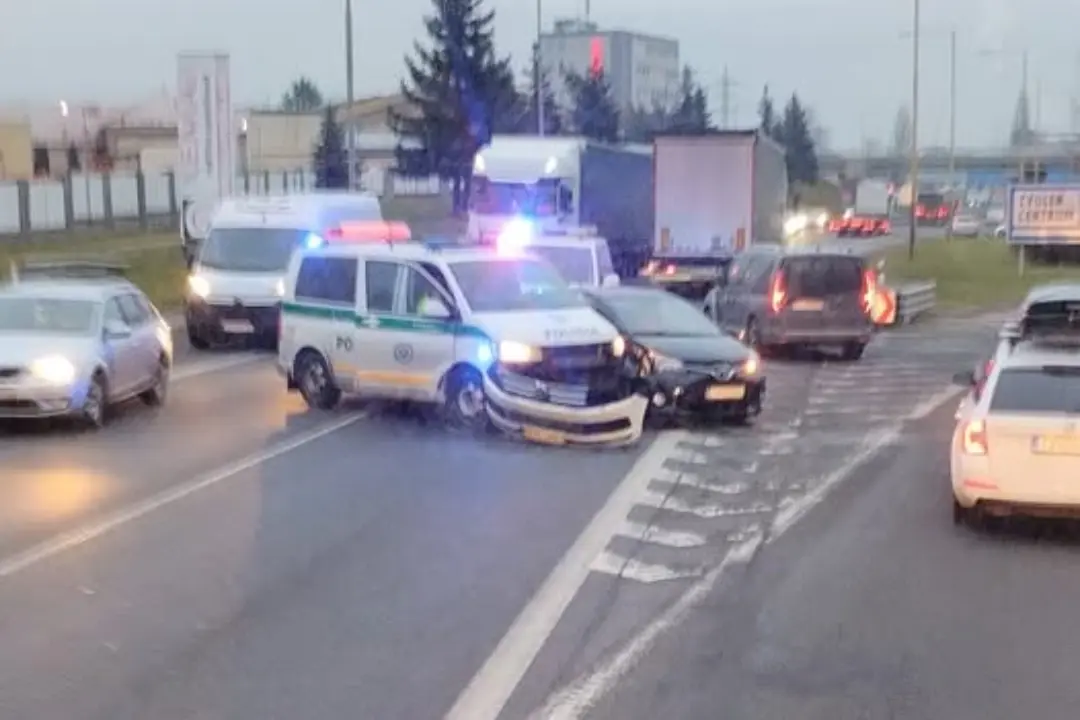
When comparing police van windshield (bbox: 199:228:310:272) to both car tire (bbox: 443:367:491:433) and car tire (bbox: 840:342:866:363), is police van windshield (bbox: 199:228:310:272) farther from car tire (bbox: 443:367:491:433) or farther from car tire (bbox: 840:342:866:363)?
car tire (bbox: 443:367:491:433)

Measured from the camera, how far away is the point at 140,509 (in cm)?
1409

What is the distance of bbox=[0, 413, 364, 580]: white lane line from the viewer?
1200 centimetres

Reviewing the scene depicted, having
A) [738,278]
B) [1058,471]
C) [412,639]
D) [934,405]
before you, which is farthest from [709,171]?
[412,639]

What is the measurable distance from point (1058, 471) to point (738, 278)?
1751 cm

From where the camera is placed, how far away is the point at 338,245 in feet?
72.2

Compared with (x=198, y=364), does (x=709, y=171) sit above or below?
above

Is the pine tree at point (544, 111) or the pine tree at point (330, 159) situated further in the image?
the pine tree at point (544, 111)

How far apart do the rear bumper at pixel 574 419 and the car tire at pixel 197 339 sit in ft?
40.1

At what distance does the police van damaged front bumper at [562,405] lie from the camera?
59.4 feet

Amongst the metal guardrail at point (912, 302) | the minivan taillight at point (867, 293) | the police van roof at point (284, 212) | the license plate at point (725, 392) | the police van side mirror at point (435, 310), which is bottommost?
the metal guardrail at point (912, 302)

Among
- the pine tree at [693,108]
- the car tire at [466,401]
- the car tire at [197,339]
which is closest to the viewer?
the car tire at [466,401]

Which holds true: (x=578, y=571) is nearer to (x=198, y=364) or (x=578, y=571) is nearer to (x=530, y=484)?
(x=530, y=484)

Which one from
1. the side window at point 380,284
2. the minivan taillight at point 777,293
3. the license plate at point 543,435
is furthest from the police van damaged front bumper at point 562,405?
the minivan taillight at point 777,293

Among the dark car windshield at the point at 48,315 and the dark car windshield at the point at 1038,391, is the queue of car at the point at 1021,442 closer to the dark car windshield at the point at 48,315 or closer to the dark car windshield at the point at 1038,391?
the dark car windshield at the point at 1038,391
